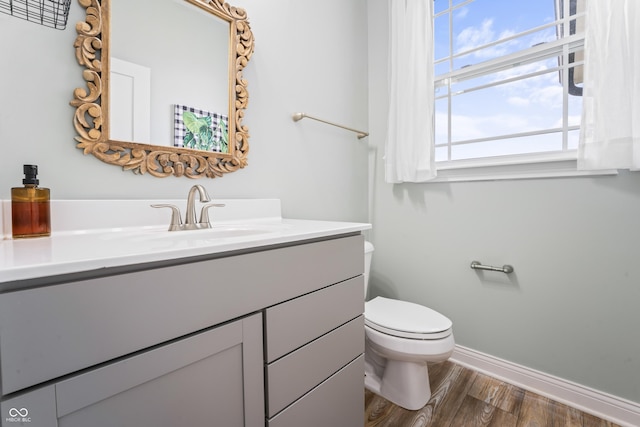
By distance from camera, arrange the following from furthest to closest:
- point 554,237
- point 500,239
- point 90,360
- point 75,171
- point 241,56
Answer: point 500,239 < point 554,237 < point 241,56 < point 75,171 < point 90,360

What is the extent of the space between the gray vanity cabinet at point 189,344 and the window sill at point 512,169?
40.8 inches

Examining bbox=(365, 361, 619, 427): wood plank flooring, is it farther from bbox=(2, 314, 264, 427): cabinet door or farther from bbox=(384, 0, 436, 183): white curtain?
bbox=(384, 0, 436, 183): white curtain

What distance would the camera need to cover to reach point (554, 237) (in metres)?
1.43

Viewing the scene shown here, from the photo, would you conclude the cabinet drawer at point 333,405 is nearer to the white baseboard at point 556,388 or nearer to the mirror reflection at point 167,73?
the white baseboard at point 556,388

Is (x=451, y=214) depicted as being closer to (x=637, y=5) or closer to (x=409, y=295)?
(x=409, y=295)

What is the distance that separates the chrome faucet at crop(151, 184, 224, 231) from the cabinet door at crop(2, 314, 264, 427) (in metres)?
0.49

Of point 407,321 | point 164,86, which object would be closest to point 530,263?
point 407,321

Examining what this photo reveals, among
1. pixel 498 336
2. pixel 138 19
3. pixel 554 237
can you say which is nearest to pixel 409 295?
pixel 498 336

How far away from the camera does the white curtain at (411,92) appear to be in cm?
171

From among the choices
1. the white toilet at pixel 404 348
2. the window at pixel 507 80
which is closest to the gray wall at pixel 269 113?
the window at pixel 507 80

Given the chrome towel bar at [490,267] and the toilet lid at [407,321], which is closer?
the toilet lid at [407,321]

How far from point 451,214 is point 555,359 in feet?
2.87

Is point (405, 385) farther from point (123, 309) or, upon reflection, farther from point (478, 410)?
point (123, 309)

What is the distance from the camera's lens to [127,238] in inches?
32.6
